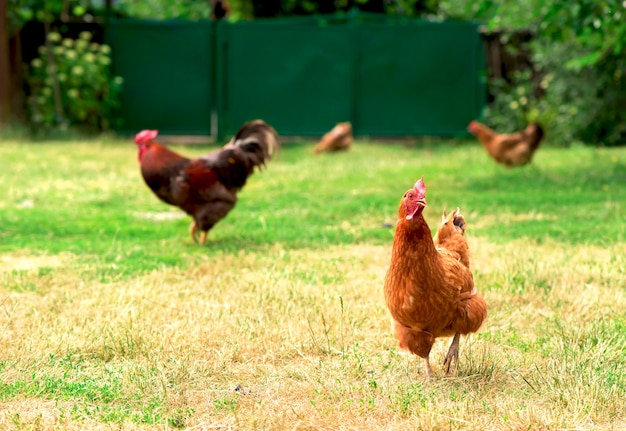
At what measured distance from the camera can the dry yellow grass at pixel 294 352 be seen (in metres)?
3.98

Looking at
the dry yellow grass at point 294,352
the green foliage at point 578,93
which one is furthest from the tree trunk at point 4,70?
the dry yellow grass at point 294,352

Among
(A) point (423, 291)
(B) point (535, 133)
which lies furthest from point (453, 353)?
(B) point (535, 133)

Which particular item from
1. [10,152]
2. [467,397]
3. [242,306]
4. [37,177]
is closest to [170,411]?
[467,397]

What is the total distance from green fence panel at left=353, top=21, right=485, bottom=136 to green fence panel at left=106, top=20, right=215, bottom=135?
10.3 ft

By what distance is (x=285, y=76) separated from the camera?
18.4 m

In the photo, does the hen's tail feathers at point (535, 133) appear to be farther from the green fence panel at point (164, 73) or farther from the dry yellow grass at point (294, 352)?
the green fence panel at point (164, 73)

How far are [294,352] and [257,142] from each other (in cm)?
369

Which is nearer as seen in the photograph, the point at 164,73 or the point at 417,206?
the point at 417,206

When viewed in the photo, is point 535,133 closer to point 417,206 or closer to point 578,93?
point 578,93

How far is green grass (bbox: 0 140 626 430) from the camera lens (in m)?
4.06

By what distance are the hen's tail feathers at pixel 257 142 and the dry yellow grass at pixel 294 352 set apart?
160 cm

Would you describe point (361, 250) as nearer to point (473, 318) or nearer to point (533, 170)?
point (473, 318)

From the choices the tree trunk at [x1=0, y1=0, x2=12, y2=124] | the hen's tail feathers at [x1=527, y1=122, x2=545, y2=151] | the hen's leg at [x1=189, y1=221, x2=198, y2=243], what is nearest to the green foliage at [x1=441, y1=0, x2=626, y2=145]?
the hen's tail feathers at [x1=527, y1=122, x2=545, y2=151]

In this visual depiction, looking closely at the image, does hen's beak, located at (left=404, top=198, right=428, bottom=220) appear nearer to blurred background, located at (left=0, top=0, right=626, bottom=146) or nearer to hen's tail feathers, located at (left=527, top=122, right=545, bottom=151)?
hen's tail feathers, located at (left=527, top=122, right=545, bottom=151)
